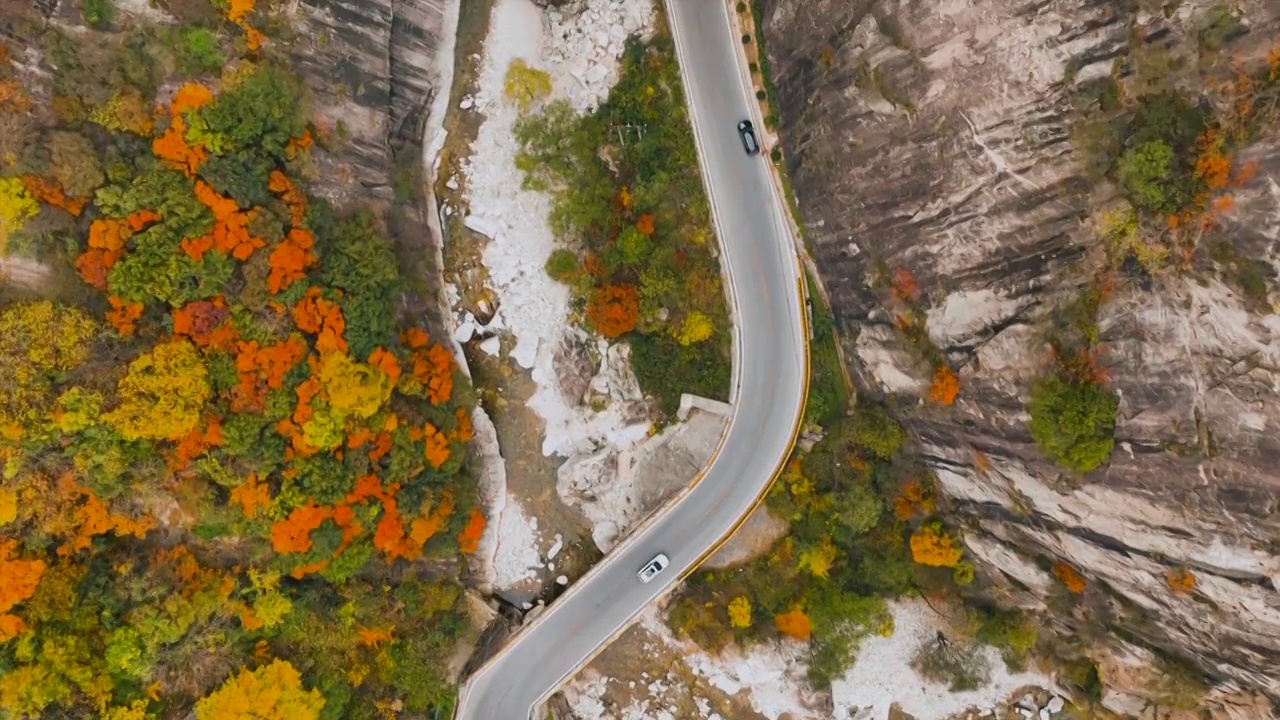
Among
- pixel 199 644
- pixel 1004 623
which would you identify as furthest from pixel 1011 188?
pixel 199 644

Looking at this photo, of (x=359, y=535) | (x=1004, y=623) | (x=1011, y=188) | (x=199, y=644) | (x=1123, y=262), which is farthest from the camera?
(x=1004, y=623)

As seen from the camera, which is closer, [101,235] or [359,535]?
[101,235]

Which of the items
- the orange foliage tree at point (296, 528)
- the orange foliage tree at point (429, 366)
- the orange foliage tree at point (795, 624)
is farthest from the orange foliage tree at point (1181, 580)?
the orange foliage tree at point (296, 528)

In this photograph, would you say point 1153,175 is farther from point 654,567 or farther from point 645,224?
point 654,567

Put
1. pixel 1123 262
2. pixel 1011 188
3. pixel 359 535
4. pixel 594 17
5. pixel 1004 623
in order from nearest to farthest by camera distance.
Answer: pixel 1123 262, pixel 1011 188, pixel 359 535, pixel 1004 623, pixel 594 17

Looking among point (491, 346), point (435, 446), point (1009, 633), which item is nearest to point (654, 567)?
point (435, 446)

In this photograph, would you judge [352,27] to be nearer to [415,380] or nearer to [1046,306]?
[415,380]
